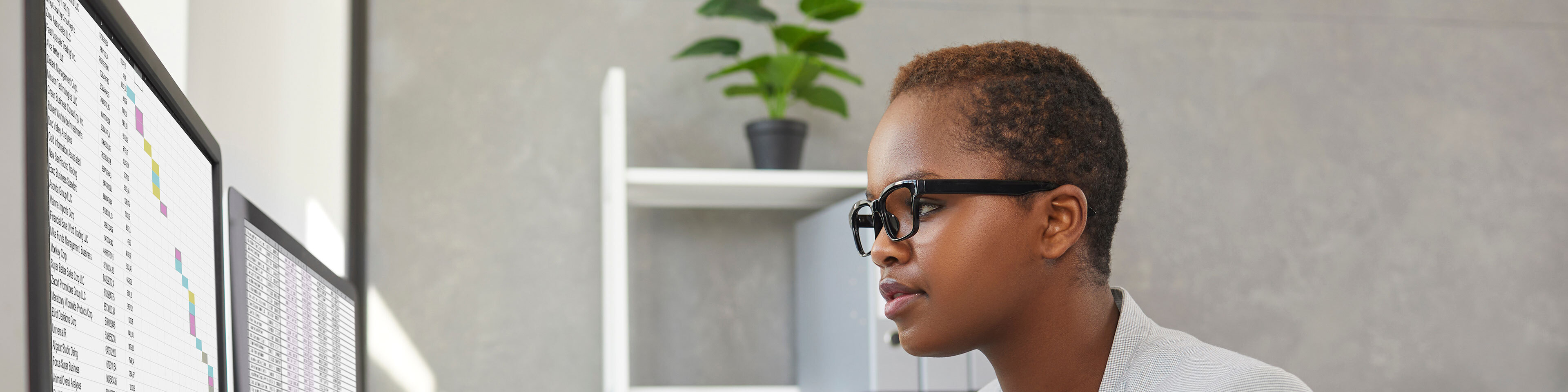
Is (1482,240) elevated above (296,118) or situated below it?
below

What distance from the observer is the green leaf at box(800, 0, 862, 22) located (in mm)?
1640

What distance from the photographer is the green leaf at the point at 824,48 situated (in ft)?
5.55

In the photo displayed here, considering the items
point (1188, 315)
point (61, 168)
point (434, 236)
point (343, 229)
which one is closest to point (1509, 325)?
point (1188, 315)

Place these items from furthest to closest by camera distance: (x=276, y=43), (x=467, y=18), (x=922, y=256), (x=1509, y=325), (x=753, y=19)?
1. (x=1509, y=325)
2. (x=467, y=18)
3. (x=753, y=19)
4. (x=276, y=43)
5. (x=922, y=256)

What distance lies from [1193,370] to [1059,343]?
0.10 m

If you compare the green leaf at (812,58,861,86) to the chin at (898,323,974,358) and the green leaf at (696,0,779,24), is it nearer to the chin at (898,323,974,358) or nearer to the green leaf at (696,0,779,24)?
the green leaf at (696,0,779,24)

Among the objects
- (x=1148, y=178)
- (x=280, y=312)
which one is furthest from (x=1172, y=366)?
(x=1148, y=178)

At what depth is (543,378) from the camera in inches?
74.8

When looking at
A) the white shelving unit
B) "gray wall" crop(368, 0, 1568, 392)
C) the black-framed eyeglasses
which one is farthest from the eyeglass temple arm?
"gray wall" crop(368, 0, 1568, 392)

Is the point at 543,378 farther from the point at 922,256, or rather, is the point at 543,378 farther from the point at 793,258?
the point at 922,256

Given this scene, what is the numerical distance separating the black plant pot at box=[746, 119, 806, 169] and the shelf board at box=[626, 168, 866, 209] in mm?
18

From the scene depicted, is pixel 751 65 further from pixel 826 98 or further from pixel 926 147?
pixel 926 147

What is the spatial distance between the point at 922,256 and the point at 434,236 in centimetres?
138

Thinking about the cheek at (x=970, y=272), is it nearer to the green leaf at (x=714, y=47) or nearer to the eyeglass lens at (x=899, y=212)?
the eyeglass lens at (x=899, y=212)
